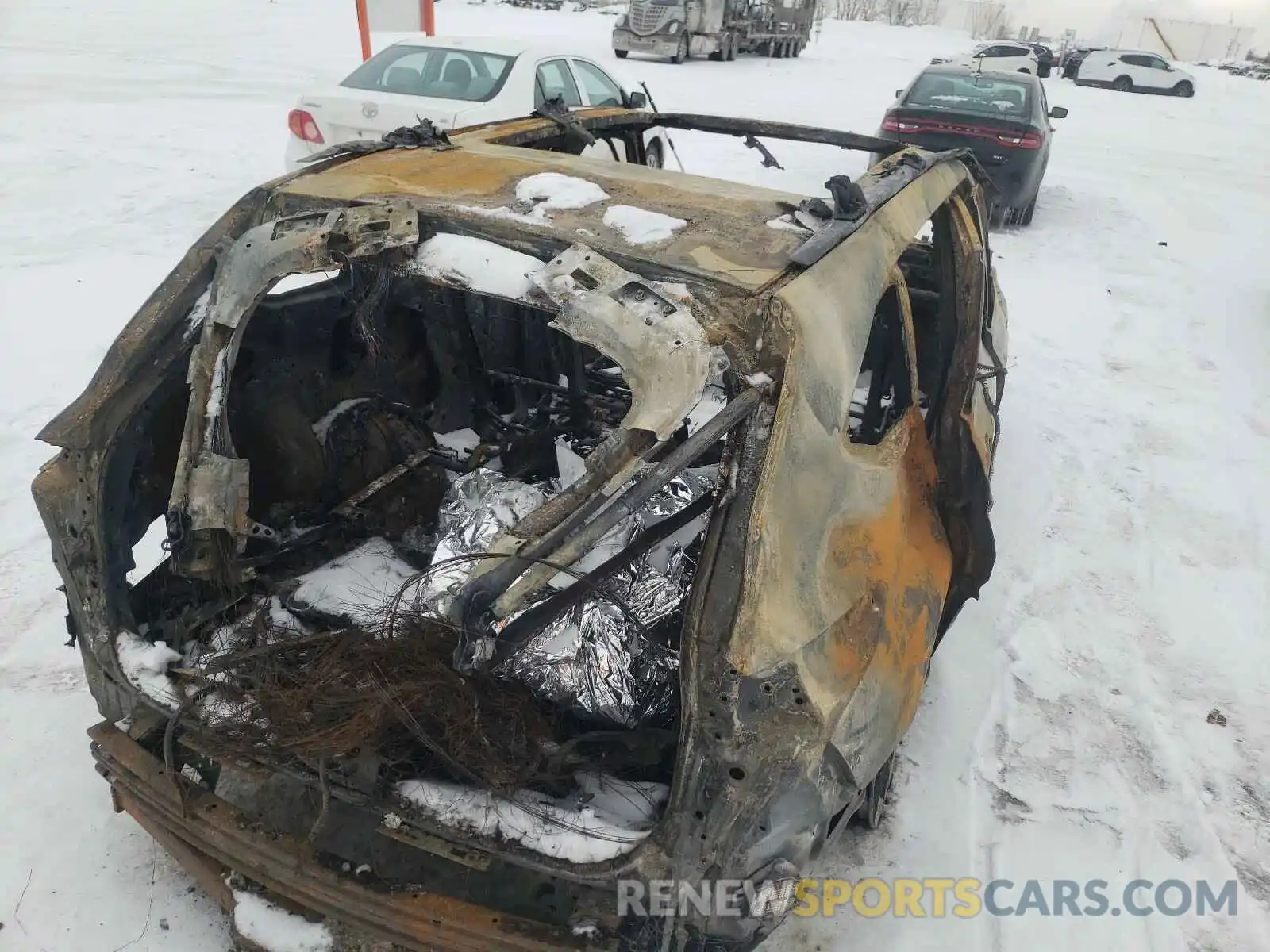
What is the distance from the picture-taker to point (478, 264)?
221 cm

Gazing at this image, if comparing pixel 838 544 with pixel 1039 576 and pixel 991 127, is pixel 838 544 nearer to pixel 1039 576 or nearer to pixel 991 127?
pixel 1039 576

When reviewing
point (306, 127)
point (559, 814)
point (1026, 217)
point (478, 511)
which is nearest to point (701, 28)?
point (1026, 217)

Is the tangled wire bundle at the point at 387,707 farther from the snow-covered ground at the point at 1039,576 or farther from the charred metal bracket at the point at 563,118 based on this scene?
the charred metal bracket at the point at 563,118

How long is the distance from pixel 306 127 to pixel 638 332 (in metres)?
6.40

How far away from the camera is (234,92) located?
14016 millimetres

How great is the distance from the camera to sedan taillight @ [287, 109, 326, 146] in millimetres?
7184

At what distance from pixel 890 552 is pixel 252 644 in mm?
1754

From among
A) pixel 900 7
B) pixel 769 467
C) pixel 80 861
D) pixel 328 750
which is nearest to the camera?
pixel 769 467

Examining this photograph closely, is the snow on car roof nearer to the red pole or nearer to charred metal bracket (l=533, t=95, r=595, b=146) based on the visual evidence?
the red pole

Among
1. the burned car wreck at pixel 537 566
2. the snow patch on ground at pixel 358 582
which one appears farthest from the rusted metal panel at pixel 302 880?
the snow patch on ground at pixel 358 582

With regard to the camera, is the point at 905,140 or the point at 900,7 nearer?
the point at 905,140

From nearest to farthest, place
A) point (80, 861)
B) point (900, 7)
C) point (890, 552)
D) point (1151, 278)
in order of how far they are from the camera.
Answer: point (890, 552) → point (80, 861) → point (1151, 278) → point (900, 7)

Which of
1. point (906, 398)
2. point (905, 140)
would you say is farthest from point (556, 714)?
point (905, 140)

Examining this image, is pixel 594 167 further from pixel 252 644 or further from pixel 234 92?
pixel 234 92
